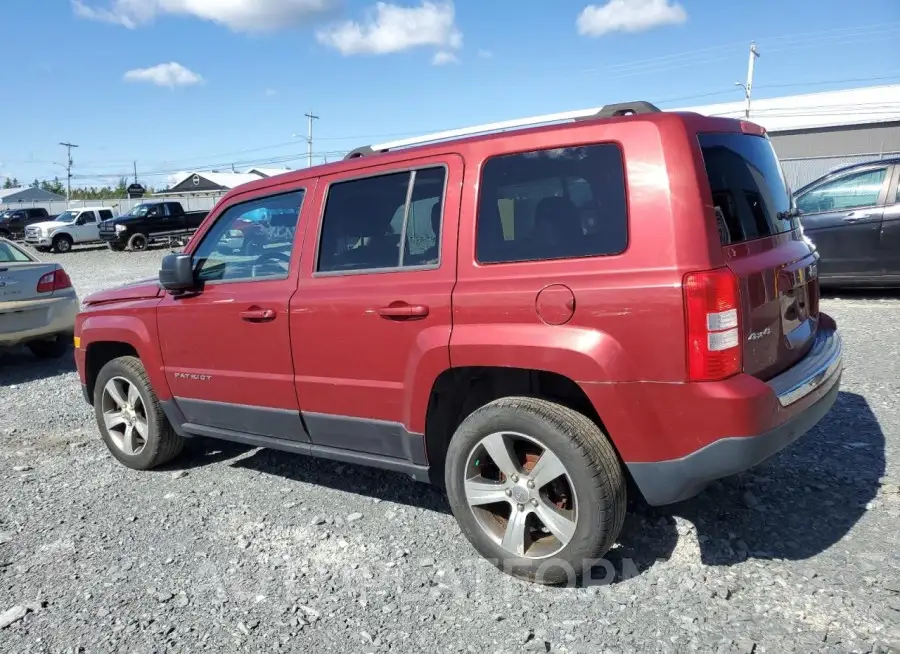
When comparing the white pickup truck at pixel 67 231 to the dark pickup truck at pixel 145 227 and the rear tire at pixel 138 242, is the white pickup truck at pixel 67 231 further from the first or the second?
the rear tire at pixel 138 242

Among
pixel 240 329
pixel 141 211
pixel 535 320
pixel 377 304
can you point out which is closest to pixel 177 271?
pixel 240 329

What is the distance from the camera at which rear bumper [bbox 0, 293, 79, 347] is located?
25.3 ft

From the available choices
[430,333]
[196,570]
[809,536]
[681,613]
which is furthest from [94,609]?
[809,536]

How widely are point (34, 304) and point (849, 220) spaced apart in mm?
9683

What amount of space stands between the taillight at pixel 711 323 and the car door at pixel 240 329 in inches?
81.7

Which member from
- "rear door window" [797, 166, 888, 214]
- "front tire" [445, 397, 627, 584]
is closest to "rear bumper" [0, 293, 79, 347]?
"front tire" [445, 397, 627, 584]

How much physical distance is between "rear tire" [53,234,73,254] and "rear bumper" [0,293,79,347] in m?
25.3

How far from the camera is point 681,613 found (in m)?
2.83

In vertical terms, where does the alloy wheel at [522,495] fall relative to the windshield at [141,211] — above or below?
below

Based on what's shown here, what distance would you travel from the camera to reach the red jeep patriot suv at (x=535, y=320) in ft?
8.81

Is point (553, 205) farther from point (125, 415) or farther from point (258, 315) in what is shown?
point (125, 415)

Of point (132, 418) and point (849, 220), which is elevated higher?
point (849, 220)

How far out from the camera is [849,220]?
8.66m

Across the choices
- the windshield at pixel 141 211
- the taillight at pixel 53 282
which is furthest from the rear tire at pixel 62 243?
the taillight at pixel 53 282
